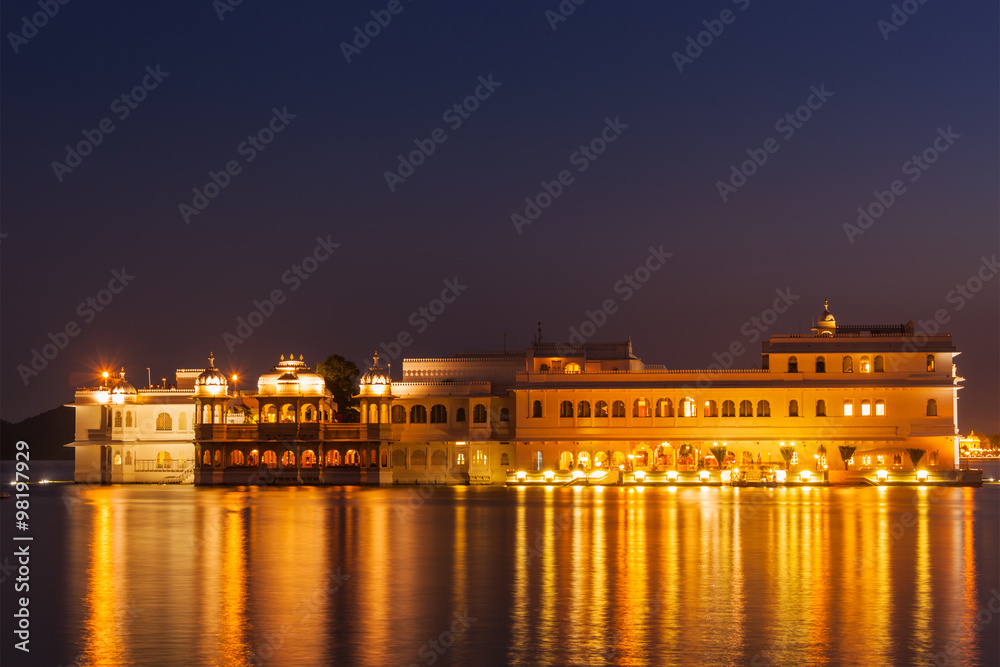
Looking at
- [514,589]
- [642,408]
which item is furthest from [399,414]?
[514,589]

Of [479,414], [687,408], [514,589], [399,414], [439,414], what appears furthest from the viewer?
[399,414]

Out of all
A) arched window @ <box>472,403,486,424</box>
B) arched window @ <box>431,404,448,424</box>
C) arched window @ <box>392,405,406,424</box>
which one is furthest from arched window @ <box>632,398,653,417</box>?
arched window @ <box>392,405,406,424</box>

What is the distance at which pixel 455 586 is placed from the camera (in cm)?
2105

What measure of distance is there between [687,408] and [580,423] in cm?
593

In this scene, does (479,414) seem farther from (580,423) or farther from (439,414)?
(580,423)

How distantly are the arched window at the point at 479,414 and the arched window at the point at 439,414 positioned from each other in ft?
5.23

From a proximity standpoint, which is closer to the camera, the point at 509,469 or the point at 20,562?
the point at 20,562

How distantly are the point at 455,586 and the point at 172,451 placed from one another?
2304 inches

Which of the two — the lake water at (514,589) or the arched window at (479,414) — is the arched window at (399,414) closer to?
the arched window at (479,414)

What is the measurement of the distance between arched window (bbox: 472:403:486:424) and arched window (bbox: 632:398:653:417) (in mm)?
8660

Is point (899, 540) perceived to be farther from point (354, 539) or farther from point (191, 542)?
point (191, 542)

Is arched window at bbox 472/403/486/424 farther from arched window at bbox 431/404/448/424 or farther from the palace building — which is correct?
arched window at bbox 431/404/448/424

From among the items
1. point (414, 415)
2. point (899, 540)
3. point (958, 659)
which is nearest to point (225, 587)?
point (958, 659)

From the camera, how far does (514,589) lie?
2067 cm
